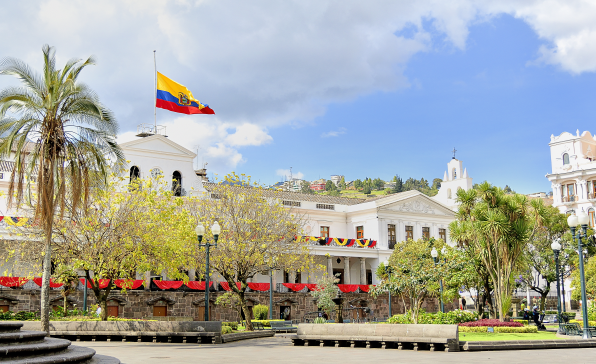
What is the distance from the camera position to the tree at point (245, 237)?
25.9 m

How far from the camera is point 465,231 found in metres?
28.7

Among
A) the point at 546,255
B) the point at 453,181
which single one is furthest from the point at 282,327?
the point at 453,181

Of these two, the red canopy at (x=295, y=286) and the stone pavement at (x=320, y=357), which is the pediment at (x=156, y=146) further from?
the stone pavement at (x=320, y=357)

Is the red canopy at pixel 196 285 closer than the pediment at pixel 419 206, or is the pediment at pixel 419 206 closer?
the red canopy at pixel 196 285

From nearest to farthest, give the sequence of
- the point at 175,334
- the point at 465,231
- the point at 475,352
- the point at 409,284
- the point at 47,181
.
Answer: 1. the point at 475,352
2. the point at 47,181
3. the point at 175,334
4. the point at 409,284
5. the point at 465,231

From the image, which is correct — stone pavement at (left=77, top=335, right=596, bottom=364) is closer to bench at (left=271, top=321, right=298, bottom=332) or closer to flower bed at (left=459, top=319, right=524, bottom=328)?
flower bed at (left=459, top=319, right=524, bottom=328)

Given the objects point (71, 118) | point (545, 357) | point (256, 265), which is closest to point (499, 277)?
point (256, 265)

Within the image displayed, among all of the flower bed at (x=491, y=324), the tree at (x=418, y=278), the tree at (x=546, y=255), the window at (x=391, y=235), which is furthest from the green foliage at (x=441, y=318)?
the window at (x=391, y=235)

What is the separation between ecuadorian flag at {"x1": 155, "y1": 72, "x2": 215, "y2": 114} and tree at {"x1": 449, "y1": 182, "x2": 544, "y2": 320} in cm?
1751

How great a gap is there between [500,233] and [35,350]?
2140cm

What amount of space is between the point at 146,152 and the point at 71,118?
24.6 meters

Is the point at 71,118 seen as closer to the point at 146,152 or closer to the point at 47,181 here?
the point at 47,181

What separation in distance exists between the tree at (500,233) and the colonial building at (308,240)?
959cm

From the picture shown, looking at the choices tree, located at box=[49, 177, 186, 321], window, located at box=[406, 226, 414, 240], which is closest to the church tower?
window, located at box=[406, 226, 414, 240]
